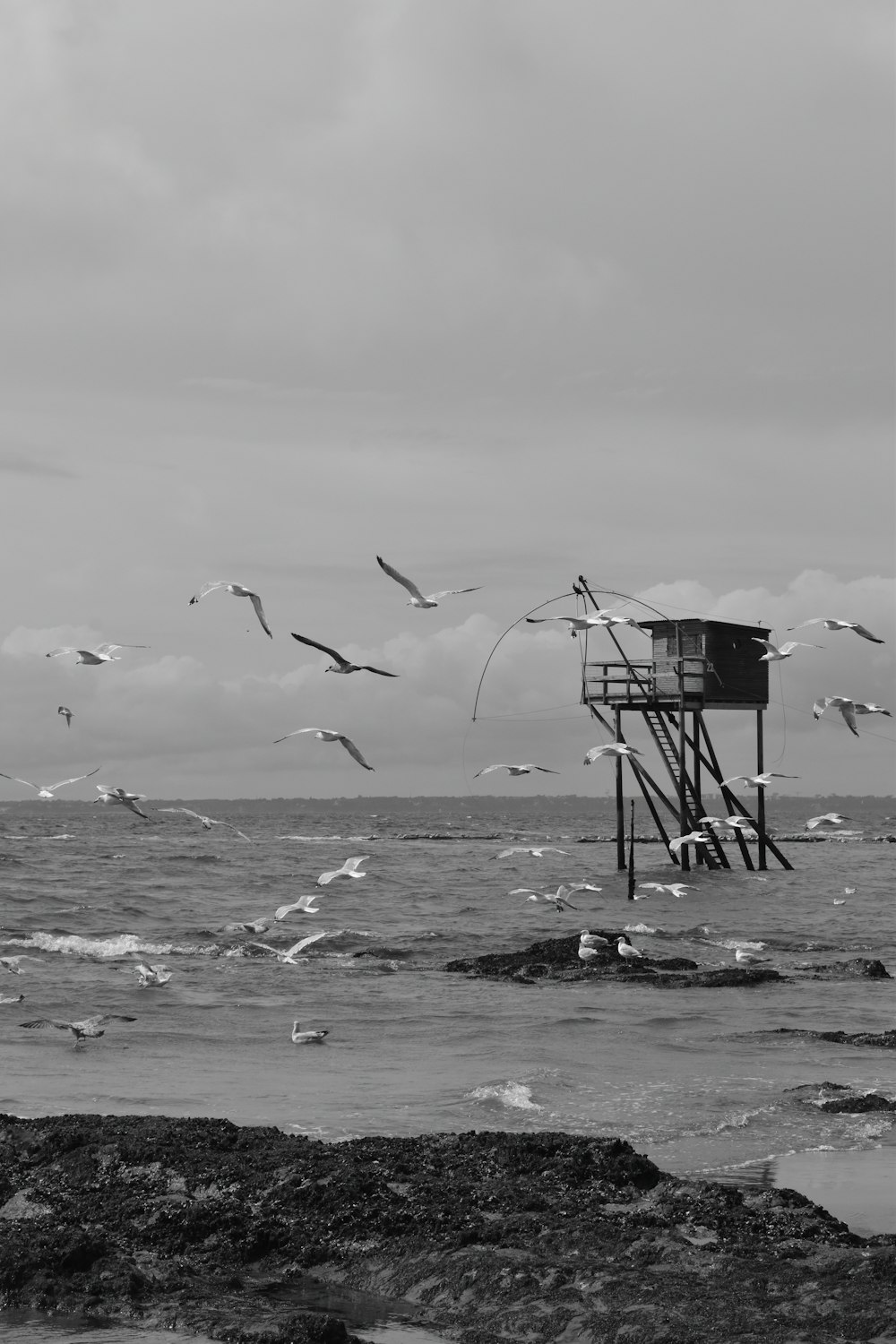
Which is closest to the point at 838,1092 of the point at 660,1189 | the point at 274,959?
the point at 660,1189

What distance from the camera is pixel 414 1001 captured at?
21.3 meters

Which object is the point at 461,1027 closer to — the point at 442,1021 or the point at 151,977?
the point at 442,1021

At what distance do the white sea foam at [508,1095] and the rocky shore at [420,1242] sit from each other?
3.61 meters

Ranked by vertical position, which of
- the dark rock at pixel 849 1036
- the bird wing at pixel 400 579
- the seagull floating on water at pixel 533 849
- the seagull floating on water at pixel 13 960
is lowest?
the seagull floating on water at pixel 13 960

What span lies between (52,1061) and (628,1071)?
6245mm

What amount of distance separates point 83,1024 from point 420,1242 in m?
9.75

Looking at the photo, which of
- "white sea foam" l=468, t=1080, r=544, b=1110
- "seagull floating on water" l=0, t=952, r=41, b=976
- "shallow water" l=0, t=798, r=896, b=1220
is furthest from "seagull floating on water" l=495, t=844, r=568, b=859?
"white sea foam" l=468, t=1080, r=544, b=1110

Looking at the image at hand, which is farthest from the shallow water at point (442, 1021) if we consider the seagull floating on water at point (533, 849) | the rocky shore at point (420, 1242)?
the rocky shore at point (420, 1242)

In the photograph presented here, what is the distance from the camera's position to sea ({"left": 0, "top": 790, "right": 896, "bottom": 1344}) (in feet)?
42.4

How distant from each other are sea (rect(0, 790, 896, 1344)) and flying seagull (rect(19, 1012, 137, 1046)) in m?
0.17

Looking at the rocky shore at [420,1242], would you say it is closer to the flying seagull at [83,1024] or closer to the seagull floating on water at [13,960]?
the flying seagull at [83,1024]

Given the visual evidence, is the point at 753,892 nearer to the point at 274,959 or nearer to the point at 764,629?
the point at 764,629

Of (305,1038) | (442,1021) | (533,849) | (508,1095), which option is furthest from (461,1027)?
(533,849)

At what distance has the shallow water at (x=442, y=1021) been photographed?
13453 millimetres
